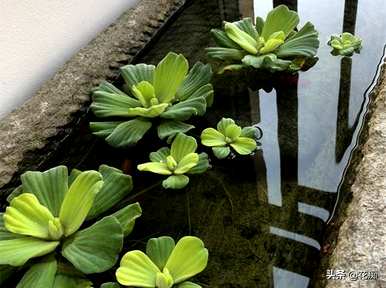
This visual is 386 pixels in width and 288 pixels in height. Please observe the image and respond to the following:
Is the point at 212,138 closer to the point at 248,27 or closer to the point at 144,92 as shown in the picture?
the point at 144,92

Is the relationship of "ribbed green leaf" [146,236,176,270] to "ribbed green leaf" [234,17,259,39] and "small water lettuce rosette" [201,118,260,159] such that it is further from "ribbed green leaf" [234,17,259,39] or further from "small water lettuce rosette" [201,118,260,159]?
"ribbed green leaf" [234,17,259,39]

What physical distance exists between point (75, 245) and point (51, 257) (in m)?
0.07

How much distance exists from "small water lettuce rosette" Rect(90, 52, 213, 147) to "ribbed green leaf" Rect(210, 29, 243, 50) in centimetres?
22

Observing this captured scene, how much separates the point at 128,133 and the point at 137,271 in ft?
1.64

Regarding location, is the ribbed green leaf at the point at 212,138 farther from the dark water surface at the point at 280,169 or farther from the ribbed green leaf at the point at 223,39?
the ribbed green leaf at the point at 223,39

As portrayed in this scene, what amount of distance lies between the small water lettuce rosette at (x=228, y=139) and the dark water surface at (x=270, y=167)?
51 millimetres

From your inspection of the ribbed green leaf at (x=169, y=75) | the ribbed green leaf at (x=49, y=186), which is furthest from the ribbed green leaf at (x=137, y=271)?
the ribbed green leaf at (x=169, y=75)

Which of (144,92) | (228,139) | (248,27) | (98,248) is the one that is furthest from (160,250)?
(248,27)

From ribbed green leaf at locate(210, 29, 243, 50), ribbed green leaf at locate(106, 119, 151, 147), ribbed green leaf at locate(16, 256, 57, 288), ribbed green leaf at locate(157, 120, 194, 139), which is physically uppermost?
ribbed green leaf at locate(210, 29, 243, 50)

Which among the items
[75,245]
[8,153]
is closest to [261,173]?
[75,245]

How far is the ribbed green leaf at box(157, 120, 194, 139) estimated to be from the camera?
1.45 metres

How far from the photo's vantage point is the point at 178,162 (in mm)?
1386

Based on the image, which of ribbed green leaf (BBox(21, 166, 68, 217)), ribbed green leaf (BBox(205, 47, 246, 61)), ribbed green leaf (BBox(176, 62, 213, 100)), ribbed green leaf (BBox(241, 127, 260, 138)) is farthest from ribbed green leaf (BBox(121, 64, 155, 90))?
ribbed green leaf (BBox(21, 166, 68, 217))

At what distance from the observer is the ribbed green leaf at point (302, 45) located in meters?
1.66
